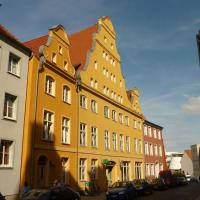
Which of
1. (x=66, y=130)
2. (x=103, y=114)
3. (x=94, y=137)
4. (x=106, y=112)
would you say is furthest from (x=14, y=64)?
(x=106, y=112)

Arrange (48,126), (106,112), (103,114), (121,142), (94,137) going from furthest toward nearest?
(121,142)
(106,112)
(103,114)
(94,137)
(48,126)

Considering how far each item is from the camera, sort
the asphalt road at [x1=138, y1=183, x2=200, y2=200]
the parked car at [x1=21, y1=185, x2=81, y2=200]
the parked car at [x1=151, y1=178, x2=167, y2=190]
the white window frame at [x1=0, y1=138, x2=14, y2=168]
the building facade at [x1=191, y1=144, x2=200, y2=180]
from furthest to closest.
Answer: the building facade at [x1=191, y1=144, x2=200, y2=180], the parked car at [x1=151, y1=178, x2=167, y2=190], the asphalt road at [x1=138, y1=183, x2=200, y2=200], the white window frame at [x1=0, y1=138, x2=14, y2=168], the parked car at [x1=21, y1=185, x2=81, y2=200]

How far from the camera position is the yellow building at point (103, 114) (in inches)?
1298

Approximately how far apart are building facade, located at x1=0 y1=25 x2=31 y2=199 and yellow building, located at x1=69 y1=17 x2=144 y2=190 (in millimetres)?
8840

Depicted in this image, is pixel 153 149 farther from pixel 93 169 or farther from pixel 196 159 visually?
pixel 196 159

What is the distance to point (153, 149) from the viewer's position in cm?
5538

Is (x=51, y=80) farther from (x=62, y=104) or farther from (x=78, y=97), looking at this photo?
(x=78, y=97)

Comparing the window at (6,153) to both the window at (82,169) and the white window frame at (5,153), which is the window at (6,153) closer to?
the white window frame at (5,153)

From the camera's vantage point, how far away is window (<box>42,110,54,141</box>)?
1029 inches

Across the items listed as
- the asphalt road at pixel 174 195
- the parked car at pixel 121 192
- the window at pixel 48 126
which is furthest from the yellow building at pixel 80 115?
Result: the asphalt road at pixel 174 195

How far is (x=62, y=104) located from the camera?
2892cm

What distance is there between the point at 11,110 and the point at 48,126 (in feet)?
15.2

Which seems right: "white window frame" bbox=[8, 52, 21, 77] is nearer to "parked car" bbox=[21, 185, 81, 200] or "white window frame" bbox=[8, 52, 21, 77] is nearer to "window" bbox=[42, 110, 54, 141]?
"window" bbox=[42, 110, 54, 141]

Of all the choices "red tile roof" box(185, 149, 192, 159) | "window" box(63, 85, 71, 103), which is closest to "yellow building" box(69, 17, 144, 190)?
"window" box(63, 85, 71, 103)
